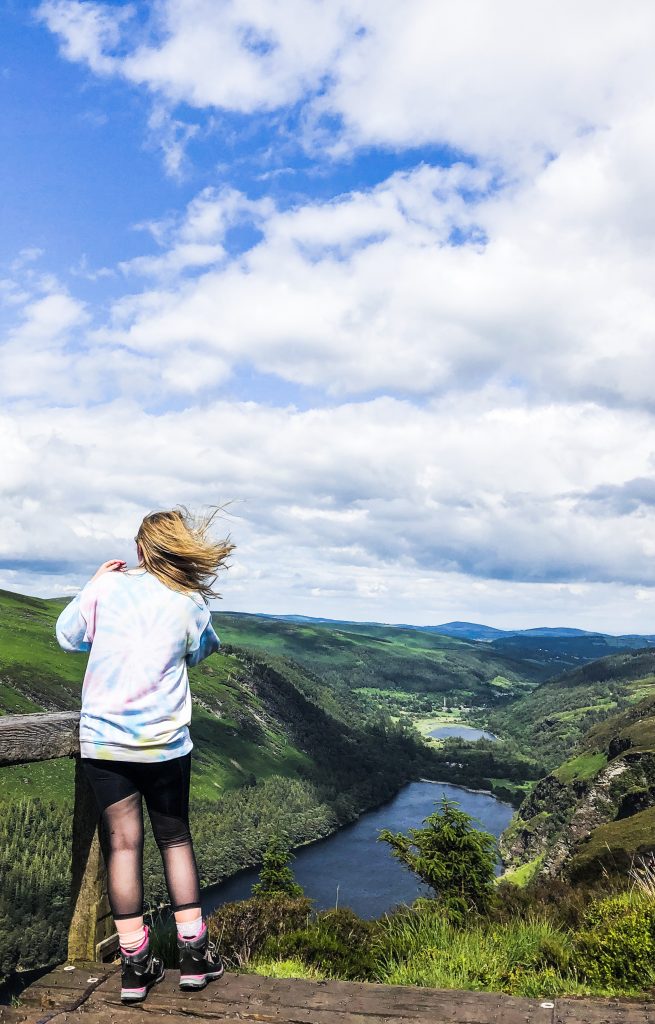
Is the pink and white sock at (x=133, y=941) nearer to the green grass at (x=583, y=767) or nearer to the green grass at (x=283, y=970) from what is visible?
the green grass at (x=283, y=970)

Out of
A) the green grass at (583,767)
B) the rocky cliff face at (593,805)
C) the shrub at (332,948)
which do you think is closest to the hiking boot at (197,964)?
the shrub at (332,948)

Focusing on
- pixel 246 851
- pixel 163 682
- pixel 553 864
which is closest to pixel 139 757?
pixel 163 682

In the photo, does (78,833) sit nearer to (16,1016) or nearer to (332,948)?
(16,1016)

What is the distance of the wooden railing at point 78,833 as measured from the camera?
548cm

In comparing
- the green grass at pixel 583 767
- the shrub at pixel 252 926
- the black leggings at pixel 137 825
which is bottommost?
the green grass at pixel 583 767

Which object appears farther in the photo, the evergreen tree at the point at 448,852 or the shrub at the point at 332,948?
the evergreen tree at the point at 448,852

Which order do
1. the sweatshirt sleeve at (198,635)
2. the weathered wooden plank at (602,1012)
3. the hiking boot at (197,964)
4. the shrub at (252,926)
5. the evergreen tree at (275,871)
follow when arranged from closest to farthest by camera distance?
the weathered wooden plank at (602,1012)
the hiking boot at (197,964)
the sweatshirt sleeve at (198,635)
the shrub at (252,926)
the evergreen tree at (275,871)

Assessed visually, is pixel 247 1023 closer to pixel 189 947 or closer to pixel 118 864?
pixel 189 947

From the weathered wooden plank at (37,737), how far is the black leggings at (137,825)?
561mm

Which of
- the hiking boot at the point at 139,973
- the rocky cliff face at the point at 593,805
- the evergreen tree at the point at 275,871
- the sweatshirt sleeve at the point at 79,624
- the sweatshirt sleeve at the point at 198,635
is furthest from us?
the rocky cliff face at the point at 593,805

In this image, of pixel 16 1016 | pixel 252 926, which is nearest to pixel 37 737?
pixel 16 1016

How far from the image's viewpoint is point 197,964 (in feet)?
15.8

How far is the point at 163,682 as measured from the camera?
211 inches

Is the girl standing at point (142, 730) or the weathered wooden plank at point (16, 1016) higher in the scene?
the girl standing at point (142, 730)
